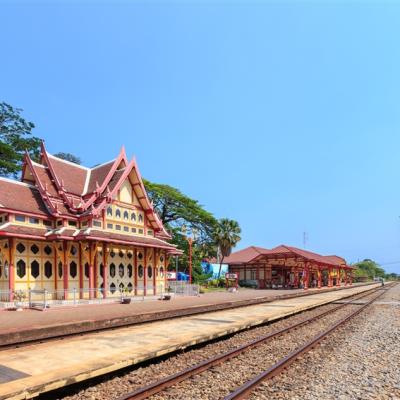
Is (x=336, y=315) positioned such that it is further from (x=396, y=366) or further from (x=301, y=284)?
(x=301, y=284)

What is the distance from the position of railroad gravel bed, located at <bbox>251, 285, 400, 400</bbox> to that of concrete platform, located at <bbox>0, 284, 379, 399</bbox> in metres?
2.82

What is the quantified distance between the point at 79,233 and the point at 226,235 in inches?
1157

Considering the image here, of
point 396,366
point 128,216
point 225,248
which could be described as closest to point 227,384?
point 396,366

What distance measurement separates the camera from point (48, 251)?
2380 cm

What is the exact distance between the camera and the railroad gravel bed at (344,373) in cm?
660

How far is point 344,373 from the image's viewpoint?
7832 mm

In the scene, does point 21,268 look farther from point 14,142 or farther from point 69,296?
point 14,142

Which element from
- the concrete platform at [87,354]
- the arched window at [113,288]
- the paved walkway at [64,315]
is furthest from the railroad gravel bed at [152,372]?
the arched window at [113,288]

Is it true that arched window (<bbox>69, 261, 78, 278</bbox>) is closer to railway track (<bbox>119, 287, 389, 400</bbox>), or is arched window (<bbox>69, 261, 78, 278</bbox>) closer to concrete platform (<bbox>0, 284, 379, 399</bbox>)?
concrete platform (<bbox>0, 284, 379, 399</bbox>)

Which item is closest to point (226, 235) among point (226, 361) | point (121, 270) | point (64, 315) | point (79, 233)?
point (121, 270)

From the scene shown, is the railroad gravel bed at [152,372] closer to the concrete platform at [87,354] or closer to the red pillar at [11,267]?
the concrete platform at [87,354]

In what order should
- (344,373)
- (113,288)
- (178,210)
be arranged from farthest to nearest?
(178,210) < (113,288) < (344,373)

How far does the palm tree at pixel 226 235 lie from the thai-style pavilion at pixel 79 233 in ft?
63.5

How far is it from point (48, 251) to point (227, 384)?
1932 centimetres
